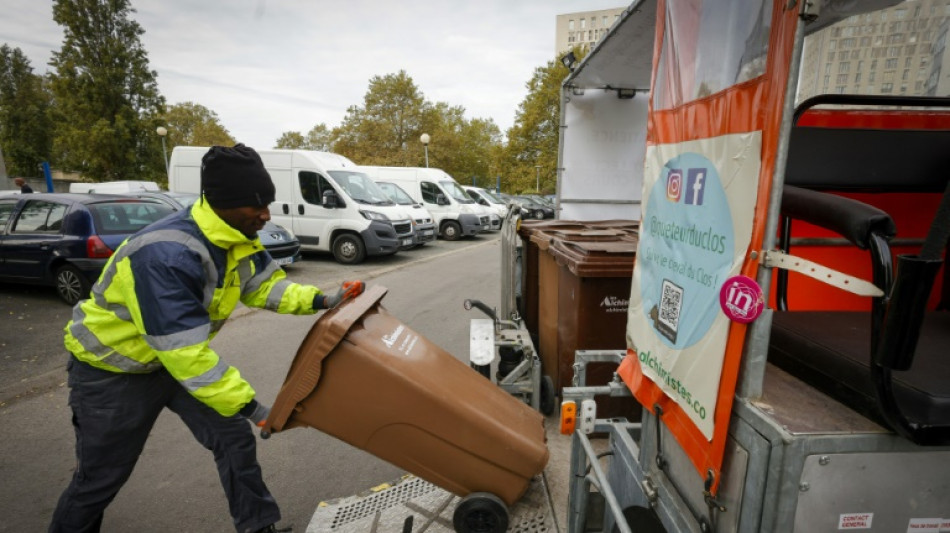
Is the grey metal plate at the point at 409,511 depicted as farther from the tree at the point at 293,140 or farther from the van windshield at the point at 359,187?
the tree at the point at 293,140

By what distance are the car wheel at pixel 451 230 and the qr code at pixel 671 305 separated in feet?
49.1

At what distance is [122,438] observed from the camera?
2.11m

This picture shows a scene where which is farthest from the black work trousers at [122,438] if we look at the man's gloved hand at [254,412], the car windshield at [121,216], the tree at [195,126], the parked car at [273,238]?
the tree at [195,126]

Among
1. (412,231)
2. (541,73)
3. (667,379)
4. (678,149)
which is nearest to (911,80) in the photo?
(678,149)

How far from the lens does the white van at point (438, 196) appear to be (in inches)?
630

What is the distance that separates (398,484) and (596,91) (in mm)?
4696

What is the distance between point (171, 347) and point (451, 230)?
14.7 meters

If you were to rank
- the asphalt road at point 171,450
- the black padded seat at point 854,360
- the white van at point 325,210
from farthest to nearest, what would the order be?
1. the white van at point 325,210
2. the asphalt road at point 171,450
3. the black padded seat at point 854,360

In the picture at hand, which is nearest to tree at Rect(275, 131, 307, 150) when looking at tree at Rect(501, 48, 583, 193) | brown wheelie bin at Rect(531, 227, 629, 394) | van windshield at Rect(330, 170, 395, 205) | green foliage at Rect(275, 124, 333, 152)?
green foliage at Rect(275, 124, 333, 152)

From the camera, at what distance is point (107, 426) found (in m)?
2.05

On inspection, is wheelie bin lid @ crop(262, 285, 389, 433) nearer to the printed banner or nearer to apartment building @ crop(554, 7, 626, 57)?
the printed banner

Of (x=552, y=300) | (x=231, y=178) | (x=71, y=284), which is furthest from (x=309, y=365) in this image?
(x=71, y=284)

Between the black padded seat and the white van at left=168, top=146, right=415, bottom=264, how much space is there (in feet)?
32.0

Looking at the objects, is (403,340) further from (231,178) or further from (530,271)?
(530,271)
